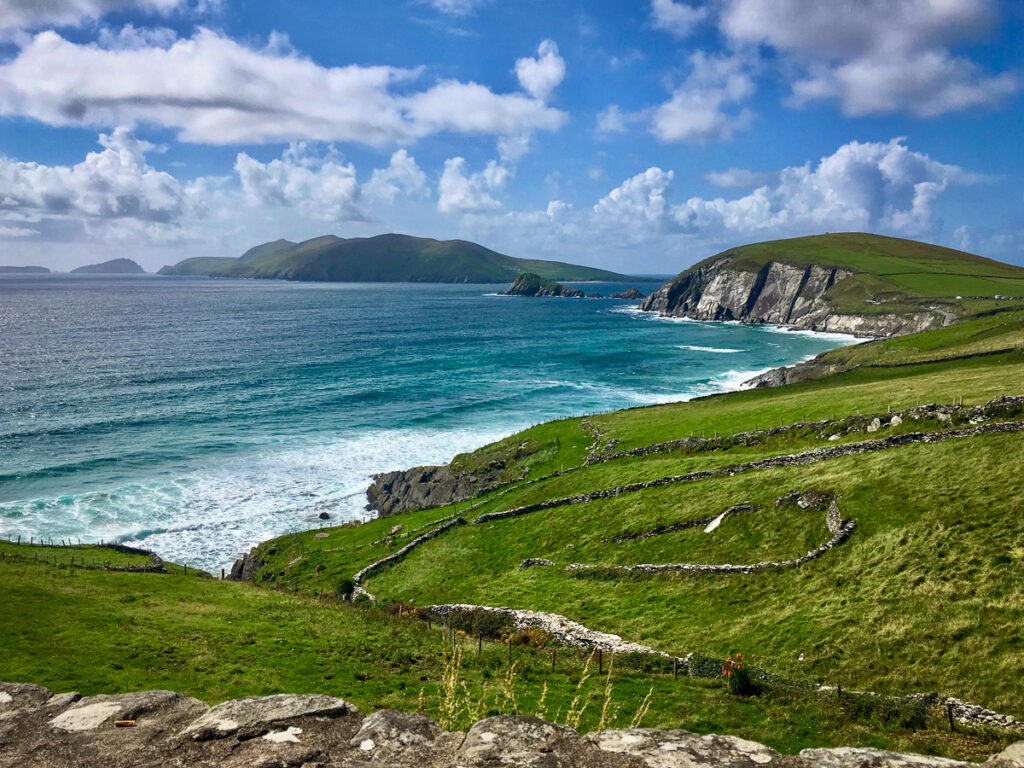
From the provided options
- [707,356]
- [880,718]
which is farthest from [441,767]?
[707,356]

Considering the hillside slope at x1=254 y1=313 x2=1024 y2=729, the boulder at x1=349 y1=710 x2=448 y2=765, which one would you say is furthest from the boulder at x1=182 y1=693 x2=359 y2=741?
the hillside slope at x1=254 y1=313 x2=1024 y2=729

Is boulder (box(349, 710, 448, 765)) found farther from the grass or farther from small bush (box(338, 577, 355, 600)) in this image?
small bush (box(338, 577, 355, 600))

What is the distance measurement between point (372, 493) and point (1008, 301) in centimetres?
18625

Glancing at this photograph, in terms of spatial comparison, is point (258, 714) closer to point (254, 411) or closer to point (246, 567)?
point (246, 567)

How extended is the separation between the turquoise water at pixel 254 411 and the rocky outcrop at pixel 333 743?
52296 mm

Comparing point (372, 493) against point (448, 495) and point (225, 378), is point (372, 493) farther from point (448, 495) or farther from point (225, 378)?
point (225, 378)

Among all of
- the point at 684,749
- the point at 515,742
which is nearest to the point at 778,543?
the point at 684,749

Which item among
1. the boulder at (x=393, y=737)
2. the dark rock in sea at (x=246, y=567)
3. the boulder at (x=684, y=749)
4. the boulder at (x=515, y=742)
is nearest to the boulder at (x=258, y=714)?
the boulder at (x=393, y=737)

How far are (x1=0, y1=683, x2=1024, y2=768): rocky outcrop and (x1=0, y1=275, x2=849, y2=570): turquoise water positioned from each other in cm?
5230

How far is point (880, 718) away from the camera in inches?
761

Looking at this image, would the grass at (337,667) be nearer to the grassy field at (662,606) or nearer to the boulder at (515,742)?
the grassy field at (662,606)

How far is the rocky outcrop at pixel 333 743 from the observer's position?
730 centimetres

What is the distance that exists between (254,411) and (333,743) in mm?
102316

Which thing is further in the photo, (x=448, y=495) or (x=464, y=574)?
(x=448, y=495)
